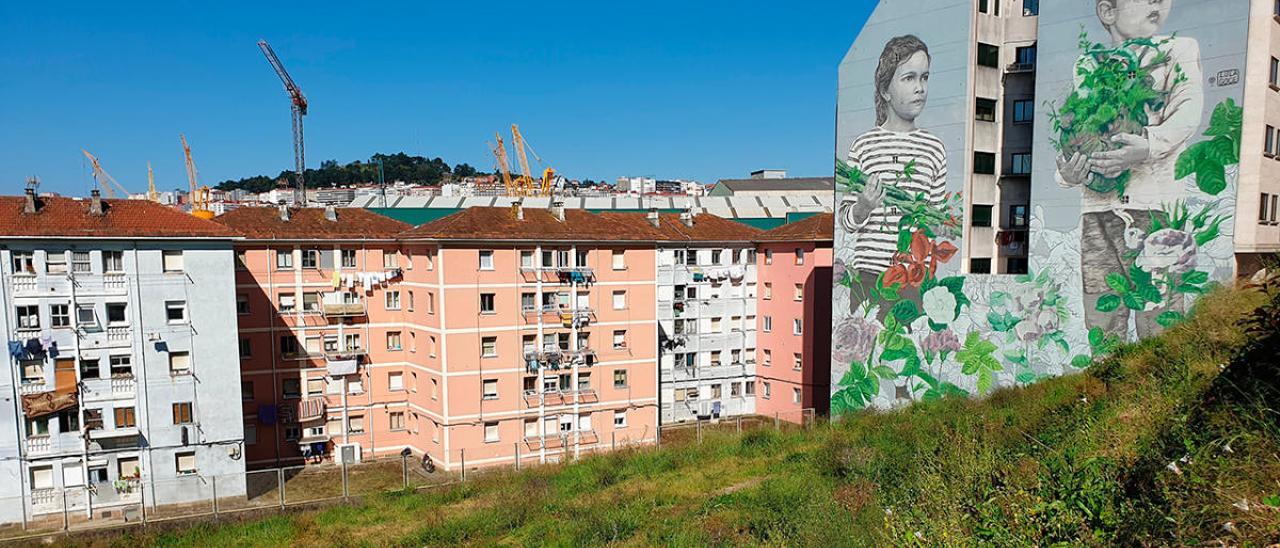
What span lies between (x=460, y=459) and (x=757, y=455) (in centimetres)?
1730

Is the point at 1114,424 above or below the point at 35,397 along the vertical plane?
above

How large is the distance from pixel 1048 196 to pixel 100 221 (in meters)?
35.6

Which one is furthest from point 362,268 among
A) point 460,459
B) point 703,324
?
point 703,324

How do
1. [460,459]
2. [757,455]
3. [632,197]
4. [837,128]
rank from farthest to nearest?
[632,197]
[460,459]
[837,128]
[757,455]

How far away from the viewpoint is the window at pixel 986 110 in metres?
29.0

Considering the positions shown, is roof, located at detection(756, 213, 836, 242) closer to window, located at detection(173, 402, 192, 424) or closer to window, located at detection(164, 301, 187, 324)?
window, located at detection(164, 301, 187, 324)

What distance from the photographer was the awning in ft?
117

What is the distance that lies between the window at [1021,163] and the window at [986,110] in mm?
1740

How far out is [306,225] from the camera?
3634cm

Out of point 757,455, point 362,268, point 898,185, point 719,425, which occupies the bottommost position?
point 719,425

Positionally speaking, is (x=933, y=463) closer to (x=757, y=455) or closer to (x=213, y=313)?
(x=757, y=455)

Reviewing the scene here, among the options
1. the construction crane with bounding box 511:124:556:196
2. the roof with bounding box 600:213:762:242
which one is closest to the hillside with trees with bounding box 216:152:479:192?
the construction crane with bounding box 511:124:556:196

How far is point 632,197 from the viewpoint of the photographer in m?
80.6

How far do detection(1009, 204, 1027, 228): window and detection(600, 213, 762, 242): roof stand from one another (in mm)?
16148
